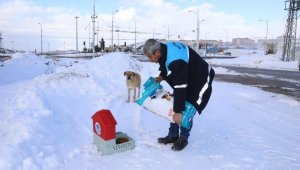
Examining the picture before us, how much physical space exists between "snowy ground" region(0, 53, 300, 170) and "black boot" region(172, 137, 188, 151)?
0.28 feet

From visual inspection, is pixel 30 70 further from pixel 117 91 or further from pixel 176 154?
pixel 176 154

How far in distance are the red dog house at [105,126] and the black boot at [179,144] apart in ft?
3.52

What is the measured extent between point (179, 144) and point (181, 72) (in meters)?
1.43

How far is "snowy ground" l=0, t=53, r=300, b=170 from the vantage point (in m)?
5.05

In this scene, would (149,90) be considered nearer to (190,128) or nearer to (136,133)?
(190,128)

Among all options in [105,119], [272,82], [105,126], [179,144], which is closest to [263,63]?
[272,82]

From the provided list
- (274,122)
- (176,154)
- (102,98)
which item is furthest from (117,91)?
(176,154)

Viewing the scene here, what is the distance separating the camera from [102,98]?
989 cm

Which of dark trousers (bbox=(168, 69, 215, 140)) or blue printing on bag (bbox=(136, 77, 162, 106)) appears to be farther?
blue printing on bag (bbox=(136, 77, 162, 106))

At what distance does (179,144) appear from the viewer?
5652 millimetres

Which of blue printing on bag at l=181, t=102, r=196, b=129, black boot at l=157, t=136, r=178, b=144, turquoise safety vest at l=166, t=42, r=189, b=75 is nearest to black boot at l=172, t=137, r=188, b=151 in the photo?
black boot at l=157, t=136, r=178, b=144

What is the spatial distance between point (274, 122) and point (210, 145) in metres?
2.88

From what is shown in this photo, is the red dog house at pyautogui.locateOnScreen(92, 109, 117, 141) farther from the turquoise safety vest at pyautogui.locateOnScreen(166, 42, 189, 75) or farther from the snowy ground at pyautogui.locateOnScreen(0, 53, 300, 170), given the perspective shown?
the turquoise safety vest at pyautogui.locateOnScreen(166, 42, 189, 75)

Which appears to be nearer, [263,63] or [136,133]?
[136,133]
